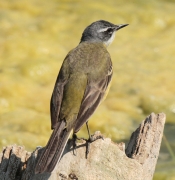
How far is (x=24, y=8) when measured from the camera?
9547mm

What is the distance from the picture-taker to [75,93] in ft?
16.1

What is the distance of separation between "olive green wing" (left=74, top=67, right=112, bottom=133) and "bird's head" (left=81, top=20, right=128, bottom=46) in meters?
0.79

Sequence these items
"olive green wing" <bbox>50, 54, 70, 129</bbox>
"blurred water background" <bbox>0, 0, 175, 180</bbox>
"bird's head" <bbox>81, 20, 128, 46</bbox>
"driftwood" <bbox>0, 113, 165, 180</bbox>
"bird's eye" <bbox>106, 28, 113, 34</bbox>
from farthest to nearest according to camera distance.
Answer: "blurred water background" <bbox>0, 0, 175, 180</bbox> → "bird's eye" <bbox>106, 28, 113, 34</bbox> → "bird's head" <bbox>81, 20, 128, 46</bbox> → "olive green wing" <bbox>50, 54, 70, 129</bbox> → "driftwood" <bbox>0, 113, 165, 180</bbox>

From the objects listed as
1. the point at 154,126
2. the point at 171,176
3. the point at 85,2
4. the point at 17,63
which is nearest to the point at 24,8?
the point at 85,2

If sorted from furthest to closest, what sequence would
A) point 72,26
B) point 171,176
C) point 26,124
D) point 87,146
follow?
point 72,26
point 26,124
point 171,176
point 87,146

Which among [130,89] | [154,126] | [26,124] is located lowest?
[154,126]

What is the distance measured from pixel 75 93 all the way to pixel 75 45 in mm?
3787

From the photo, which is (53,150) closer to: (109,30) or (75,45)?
(109,30)

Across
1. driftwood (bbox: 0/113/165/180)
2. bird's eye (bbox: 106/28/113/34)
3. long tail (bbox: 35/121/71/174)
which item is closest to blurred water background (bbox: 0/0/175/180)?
bird's eye (bbox: 106/28/113/34)

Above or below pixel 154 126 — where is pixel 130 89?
above

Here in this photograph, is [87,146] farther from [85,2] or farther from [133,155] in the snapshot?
[85,2]

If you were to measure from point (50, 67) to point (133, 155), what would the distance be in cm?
352

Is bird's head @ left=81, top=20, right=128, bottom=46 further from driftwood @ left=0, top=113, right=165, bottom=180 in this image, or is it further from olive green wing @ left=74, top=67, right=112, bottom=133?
driftwood @ left=0, top=113, right=165, bottom=180

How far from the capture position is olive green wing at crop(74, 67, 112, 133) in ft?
15.4
